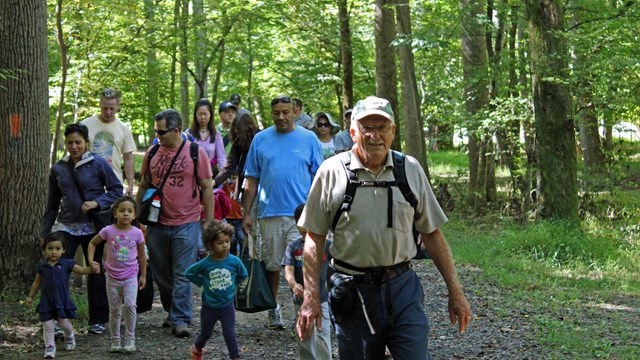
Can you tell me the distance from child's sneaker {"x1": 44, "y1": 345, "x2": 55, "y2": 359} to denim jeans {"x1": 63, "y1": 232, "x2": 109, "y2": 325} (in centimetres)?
95

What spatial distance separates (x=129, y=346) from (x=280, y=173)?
2087mm

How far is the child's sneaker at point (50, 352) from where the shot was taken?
7.73 m

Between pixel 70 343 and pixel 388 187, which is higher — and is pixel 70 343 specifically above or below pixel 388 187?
below

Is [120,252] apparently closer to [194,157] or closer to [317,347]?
[194,157]

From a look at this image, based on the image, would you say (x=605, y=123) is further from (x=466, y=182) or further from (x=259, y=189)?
(x=259, y=189)

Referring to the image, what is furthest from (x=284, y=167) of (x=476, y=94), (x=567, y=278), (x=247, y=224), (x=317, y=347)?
(x=476, y=94)

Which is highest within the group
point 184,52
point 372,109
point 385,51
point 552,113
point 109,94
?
point 184,52

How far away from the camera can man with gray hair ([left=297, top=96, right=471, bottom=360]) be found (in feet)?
15.0

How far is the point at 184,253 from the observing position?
866cm

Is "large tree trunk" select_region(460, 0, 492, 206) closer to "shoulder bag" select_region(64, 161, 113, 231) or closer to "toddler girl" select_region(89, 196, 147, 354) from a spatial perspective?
"shoulder bag" select_region(64, 161, 113, 231)

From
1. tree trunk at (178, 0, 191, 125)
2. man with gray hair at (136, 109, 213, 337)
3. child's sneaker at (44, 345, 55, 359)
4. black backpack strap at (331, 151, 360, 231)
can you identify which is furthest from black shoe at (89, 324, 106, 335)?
tree trunk at (178, 0, 191, 125)

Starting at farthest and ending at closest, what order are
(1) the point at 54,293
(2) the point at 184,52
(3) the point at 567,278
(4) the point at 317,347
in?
(2) the point at 184,52, (3) the point at 567,278, (1) the point at 54,293, (4) the point at 317,347

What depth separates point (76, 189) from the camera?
874 cm

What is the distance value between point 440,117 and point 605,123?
722cm
